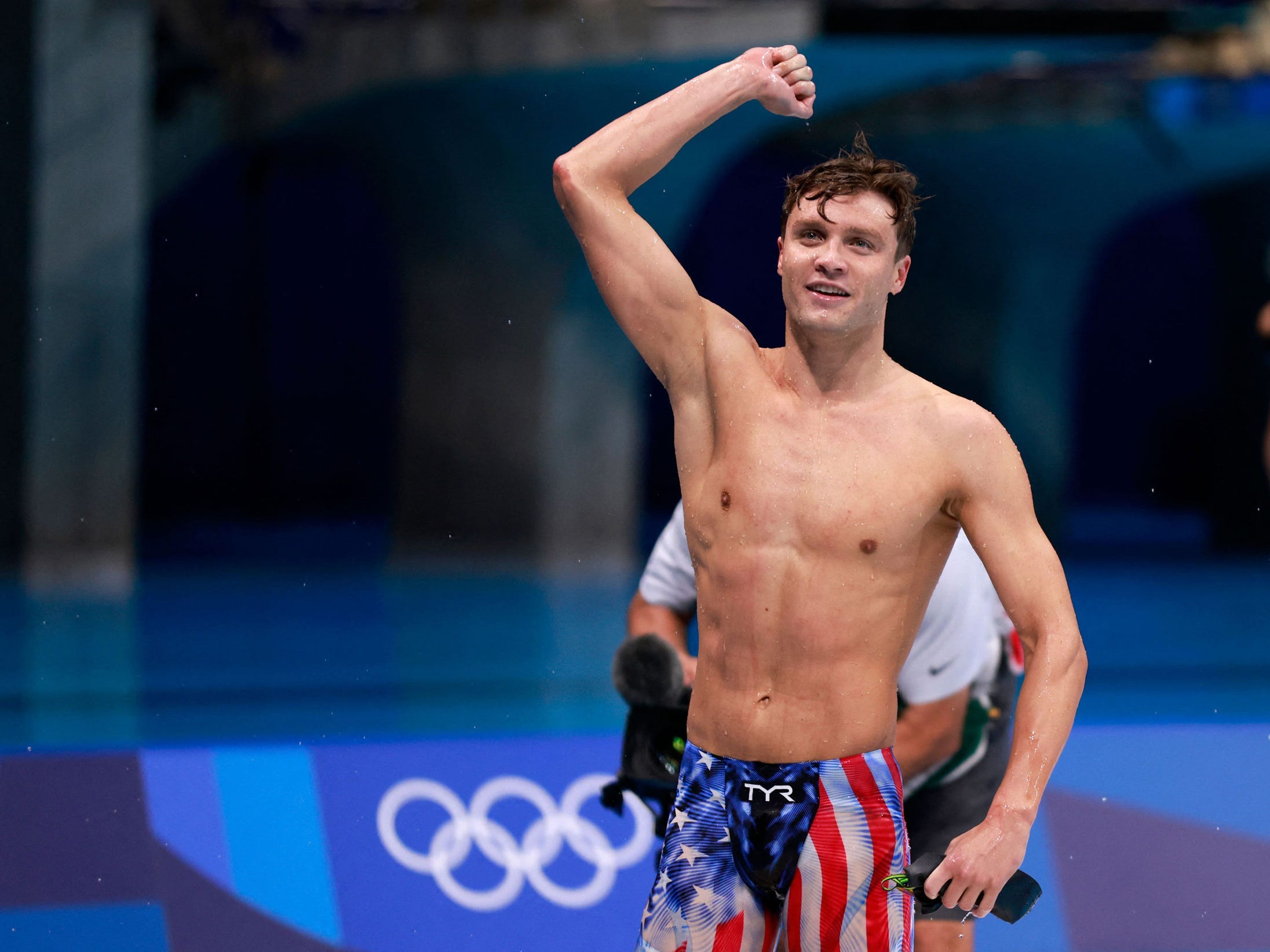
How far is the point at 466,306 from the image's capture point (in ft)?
51.5

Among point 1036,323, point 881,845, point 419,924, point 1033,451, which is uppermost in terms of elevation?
point 1036,323

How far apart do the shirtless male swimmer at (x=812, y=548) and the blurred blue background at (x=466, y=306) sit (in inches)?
157

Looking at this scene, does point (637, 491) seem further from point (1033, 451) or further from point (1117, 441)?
point (1117, 441)

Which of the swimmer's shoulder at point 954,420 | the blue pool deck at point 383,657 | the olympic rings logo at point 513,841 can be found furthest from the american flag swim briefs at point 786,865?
the blue pool deck at point 383,657

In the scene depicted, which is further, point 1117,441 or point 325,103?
point 1117,441

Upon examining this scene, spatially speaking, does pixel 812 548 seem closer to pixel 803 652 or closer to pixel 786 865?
pixel 803 652

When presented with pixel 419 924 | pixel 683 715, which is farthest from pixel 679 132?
pixel 419 924

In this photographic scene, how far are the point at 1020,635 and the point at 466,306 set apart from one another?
522 inches

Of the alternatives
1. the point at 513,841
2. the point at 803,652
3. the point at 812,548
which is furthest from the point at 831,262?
the point at 513,841

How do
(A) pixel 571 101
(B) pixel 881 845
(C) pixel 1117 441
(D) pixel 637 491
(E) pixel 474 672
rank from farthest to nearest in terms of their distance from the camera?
(C) pixel 1117 441 < (D) pixel 637 491 < (A) pixel 571 101 < (E) pixel 474 672 < (B) pixel 881 845

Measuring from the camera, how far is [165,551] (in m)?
16.5

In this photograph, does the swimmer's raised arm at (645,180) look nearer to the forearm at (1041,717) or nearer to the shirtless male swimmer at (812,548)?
the shirtless male swimmer at (812,548)

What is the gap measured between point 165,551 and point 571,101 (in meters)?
6.71

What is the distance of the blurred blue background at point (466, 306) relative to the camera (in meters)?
9.73
